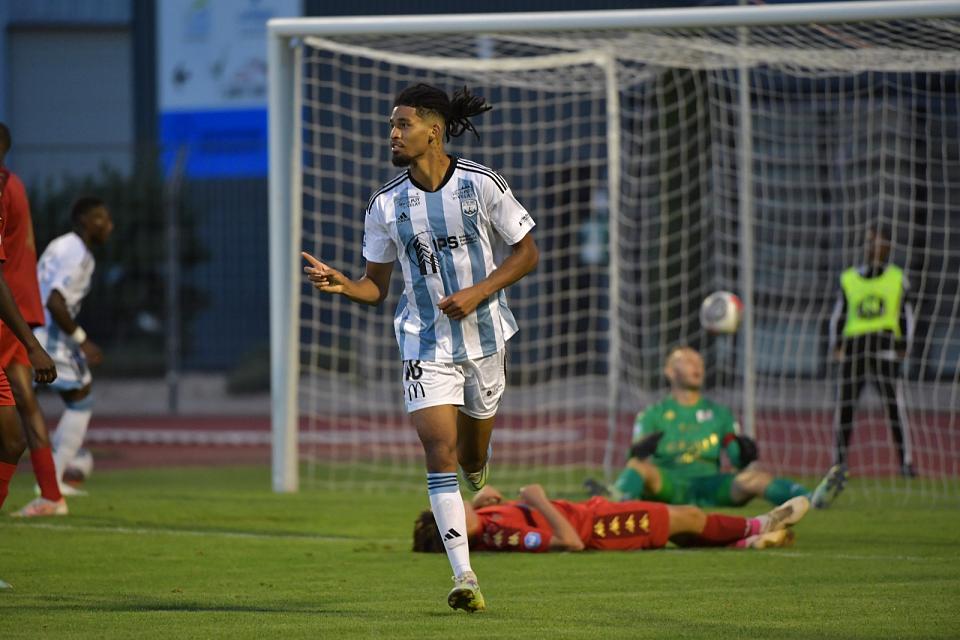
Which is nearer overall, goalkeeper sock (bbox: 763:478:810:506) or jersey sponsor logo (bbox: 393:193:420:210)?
jersey sponsor logo (bbox: 393:193:420:210)

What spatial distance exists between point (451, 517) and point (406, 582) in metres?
1.07

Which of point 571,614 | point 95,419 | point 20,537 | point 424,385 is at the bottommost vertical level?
point 95,419

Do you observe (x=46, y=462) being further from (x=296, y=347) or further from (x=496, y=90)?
(x=496, y=90)

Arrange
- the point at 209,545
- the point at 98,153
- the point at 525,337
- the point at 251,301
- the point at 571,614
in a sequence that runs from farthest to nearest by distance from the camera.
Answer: the point at 251,301 < the point at 98,153 < the point at 525,337 < the point at 209,545 < the point at 571,614

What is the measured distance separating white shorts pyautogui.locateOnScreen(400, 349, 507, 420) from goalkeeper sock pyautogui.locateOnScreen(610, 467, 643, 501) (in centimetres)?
336

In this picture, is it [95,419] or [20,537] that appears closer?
[20,537]

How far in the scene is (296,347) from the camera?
12477mm

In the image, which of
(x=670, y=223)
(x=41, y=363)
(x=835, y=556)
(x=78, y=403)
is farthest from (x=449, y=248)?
(x=670, y=223)

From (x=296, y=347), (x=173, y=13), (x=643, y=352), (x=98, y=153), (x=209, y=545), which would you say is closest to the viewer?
(x=209, y=545)

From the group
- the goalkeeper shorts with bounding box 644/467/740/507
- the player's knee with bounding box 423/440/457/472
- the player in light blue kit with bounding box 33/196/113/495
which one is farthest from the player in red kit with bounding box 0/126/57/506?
the goalkeeper shorts with bounding box 644/467/740/507

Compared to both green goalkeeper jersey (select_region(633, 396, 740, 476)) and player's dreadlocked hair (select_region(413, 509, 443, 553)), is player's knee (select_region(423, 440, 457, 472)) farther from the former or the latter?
green goalkeeper jersey (select_region(633, 396, 740, 476))

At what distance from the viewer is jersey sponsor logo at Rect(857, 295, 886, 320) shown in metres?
13.1

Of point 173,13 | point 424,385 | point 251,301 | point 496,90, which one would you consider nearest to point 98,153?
point 251,301

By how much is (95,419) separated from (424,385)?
1600cm
